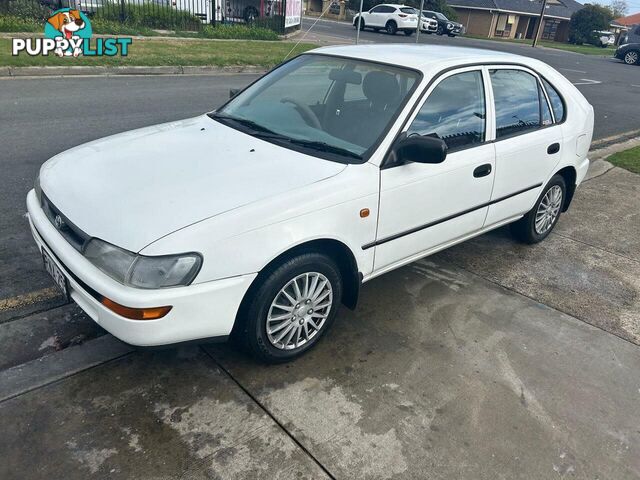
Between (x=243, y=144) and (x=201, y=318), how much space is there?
4.03ft

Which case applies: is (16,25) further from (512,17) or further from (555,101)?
(512,17)

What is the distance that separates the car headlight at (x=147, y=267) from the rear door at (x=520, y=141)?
96.3 inches

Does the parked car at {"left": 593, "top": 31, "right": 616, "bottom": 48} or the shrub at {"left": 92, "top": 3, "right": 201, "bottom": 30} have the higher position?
the shrub at {"left": 92, "top": 3, "right": 201, "bottom": 30}

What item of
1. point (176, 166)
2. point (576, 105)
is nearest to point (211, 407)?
point (176, 166)

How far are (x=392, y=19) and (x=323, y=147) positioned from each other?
31.2m

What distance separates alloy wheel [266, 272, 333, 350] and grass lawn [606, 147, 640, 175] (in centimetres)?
612

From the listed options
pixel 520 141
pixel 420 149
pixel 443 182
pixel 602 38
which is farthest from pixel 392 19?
pixel 420 149

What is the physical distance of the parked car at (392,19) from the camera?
102 ft

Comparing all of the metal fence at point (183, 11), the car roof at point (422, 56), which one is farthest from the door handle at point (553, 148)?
the metal fence at point (183, 11)

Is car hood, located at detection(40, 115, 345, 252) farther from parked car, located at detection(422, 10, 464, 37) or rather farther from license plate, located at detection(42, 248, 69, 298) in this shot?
parked car, located at detection(422, 10, 464, 37)

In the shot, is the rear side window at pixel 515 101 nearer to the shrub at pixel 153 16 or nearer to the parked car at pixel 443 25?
the shrub at pixel 153 16
